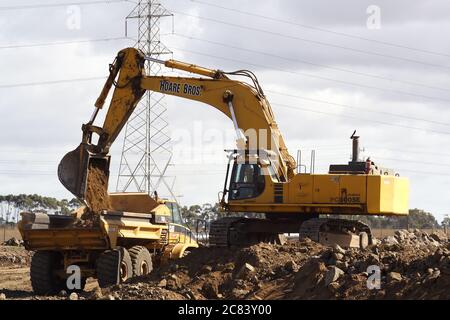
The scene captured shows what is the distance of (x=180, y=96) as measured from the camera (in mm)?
28469

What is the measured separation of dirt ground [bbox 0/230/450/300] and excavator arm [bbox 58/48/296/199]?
3.29 metres

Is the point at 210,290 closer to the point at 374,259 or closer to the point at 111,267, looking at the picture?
the point at 111,267

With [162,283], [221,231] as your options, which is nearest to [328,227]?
[221,231]

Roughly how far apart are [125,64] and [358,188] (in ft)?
24.2

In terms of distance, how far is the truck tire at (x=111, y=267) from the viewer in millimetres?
24031

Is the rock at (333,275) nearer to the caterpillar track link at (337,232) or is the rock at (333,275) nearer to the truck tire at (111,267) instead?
the truck tire at (111,267)

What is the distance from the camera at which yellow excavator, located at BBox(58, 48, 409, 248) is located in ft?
87.6

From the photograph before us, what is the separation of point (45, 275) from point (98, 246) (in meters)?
1.90

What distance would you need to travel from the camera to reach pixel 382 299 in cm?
1794

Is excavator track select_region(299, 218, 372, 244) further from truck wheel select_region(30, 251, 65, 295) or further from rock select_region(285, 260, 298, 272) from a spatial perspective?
truck wheel select_region(30, 251, 65, 295)

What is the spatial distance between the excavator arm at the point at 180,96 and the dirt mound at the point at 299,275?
343cm
